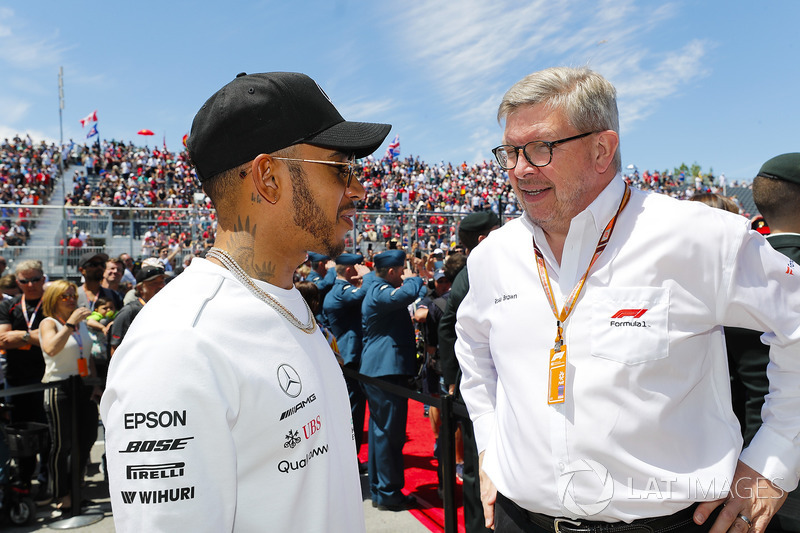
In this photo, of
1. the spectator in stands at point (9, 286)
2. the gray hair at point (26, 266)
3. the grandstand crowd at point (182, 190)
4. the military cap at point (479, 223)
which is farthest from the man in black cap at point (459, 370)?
the grandstand crowd at point (182, 190)

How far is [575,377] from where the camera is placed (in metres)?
1.80

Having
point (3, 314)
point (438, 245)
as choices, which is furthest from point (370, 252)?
point (3, 314)

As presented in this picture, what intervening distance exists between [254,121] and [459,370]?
328cm

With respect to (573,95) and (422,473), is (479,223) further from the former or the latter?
(573,95)

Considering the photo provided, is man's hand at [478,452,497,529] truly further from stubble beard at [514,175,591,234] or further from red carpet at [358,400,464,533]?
red carpet at [358,400,464,533]

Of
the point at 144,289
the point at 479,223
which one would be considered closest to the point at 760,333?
the point at 479,223

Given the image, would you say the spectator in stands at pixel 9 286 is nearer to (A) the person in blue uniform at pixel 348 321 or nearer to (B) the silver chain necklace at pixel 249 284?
(A) the person in blue uniform at pixel 348 321

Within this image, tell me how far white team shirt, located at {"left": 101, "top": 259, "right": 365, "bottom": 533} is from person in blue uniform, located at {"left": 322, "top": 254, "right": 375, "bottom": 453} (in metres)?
4.68

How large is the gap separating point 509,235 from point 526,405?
26.4 inches

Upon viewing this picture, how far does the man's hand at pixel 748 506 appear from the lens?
1736 millimetres

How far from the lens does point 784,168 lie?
2674 millimetres

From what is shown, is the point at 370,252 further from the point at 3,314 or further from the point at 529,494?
the point at 529,494

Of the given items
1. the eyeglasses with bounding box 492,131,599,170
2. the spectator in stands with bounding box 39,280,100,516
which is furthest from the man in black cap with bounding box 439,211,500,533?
the spectator in stands with bounding box 39,280,100,516

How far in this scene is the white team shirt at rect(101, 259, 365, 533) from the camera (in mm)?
1064
